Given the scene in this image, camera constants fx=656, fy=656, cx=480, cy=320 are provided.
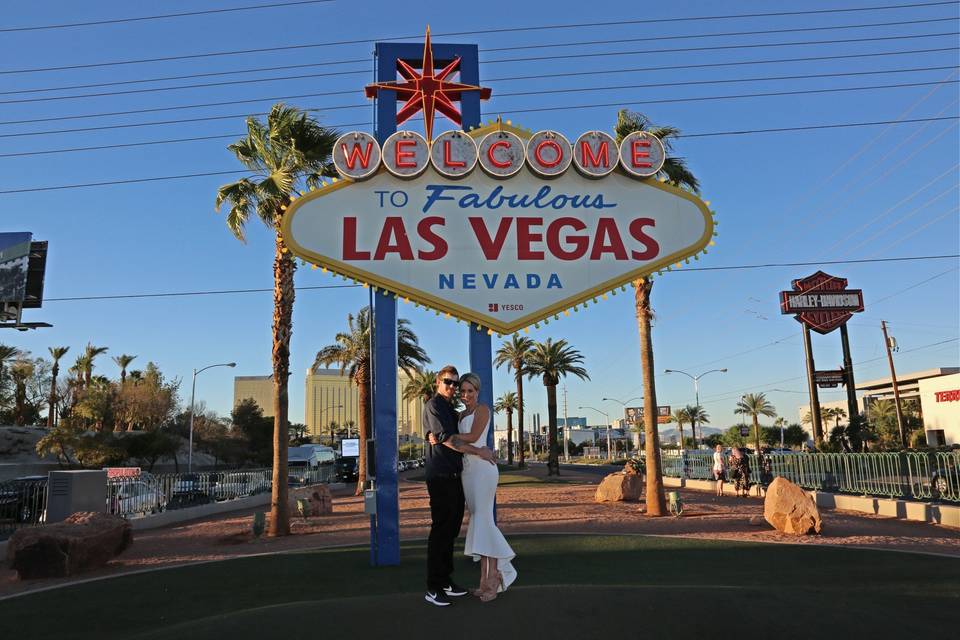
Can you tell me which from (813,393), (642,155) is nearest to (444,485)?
(642,155)

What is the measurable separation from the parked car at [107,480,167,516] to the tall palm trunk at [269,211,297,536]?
5.65m

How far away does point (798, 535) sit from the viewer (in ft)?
40.1

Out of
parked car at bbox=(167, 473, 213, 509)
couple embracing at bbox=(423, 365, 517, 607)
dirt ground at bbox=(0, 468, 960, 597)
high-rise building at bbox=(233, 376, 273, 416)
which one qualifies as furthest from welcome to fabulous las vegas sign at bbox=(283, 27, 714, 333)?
high-rise building at bbox=(233, 376, 273, 416)

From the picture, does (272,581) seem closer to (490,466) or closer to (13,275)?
(490,466)

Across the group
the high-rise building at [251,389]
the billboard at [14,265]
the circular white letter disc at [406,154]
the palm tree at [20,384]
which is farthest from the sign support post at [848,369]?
the high-rise building at [251,389]

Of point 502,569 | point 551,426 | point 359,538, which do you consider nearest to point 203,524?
point 359,538

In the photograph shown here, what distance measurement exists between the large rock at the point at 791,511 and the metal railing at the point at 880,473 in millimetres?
4773

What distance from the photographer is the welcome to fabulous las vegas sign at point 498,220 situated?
370 inches

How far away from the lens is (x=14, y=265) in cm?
2828

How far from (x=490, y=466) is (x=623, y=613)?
1457 millimetres

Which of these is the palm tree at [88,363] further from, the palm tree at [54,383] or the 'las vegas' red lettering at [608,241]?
the 'las vegas' red lettering at [608,241]

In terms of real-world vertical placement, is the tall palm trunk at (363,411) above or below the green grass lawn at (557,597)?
above

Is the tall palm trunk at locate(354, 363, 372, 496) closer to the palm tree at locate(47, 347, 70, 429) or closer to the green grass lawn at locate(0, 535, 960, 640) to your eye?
the green grass lawn at locate(0, 535, 960, 640)

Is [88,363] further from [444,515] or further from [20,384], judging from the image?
[444,515]
